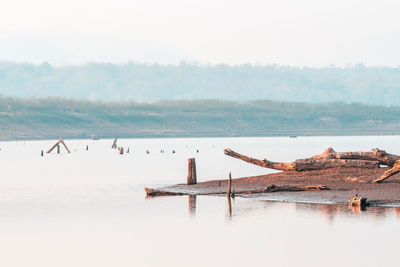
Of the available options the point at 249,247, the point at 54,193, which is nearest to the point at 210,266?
the point at 249,247

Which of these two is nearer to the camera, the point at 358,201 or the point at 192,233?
the point at 192,233

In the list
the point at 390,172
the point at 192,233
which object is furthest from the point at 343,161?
the point at 192,233

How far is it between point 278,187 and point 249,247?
1427 centimetres

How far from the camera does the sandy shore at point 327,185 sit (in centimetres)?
3741

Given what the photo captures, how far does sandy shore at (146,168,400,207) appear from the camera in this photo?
3741cm

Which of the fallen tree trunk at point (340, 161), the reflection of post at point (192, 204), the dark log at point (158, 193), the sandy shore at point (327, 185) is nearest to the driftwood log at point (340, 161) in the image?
the fallen tree trunk at point (340, 161)

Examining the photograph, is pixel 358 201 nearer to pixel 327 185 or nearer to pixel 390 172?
pixel 390 172

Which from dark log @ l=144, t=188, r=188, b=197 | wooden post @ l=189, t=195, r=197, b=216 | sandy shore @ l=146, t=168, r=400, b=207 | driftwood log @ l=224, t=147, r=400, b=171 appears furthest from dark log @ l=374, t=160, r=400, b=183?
dark log @ l=144, t=188, r=188, b=197

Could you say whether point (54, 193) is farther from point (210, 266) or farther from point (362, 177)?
point (210, 266)

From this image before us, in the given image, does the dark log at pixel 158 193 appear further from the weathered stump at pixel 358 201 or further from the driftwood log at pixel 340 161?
the weathered stump at pixel 358 201

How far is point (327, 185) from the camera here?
41.2m

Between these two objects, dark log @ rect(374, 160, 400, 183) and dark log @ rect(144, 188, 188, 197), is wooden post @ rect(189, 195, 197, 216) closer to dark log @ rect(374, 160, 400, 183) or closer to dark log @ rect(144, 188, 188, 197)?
dark log @ rect(144, 188, 188, 197)

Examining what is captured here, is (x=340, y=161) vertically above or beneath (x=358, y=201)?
above

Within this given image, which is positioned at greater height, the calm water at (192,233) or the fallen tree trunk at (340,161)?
the fallen tree trunk at (340,161)
